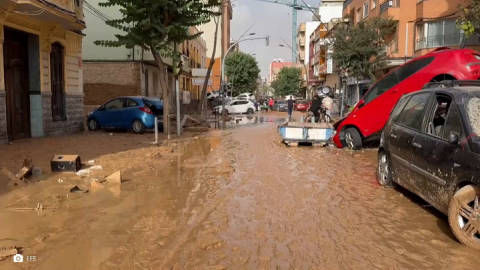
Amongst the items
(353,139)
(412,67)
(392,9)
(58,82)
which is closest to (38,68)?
(58,82)

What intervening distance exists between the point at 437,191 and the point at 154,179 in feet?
16.2

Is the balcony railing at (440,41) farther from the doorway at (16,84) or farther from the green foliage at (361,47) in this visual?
the doorway at (16,84)

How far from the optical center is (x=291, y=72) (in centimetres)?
8312

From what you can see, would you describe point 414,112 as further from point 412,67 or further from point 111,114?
point 111,114

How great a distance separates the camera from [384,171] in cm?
760

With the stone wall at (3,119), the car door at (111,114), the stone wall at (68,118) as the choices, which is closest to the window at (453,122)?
the stone wall at (3,119)

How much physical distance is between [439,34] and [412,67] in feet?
58.5

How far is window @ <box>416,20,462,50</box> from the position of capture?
25938mm

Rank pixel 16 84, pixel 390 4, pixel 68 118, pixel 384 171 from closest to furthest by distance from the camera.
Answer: pixel 384 171 < pixel 16 84 < pixel 68 118 < pixel 390 4

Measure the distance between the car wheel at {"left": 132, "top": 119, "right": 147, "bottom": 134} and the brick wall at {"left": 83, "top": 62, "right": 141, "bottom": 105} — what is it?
9.30m

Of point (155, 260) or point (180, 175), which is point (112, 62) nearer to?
point (180, 175)

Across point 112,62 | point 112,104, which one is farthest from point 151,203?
point 112,62

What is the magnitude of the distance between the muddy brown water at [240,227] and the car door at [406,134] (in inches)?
18.2

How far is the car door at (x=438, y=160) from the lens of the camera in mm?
5016
